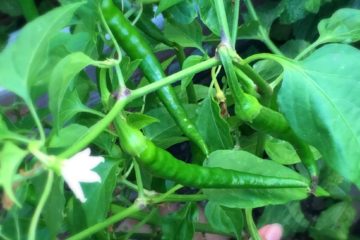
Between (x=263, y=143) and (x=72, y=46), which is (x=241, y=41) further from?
(x=72, y=46)

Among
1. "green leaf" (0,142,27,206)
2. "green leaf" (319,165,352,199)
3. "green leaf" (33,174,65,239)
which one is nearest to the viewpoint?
"green leaf" (0,142,27,206)

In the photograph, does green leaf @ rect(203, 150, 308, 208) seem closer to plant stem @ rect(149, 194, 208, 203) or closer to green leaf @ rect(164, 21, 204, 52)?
plant stem @ rect(149, 194, 208, 203)

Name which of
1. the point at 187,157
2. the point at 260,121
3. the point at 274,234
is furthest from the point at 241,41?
the point at 260,121

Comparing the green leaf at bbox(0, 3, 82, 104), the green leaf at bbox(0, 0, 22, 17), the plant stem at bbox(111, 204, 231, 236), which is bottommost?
the plant stem at bbox(111, 204, 231, 236)

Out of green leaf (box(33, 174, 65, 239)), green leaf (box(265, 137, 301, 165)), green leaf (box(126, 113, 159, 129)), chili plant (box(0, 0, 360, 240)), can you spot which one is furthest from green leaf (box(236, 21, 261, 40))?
green leaf (box(33, 174, 65, 239))

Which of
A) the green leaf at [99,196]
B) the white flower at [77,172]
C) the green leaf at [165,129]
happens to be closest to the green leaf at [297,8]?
the green leaf at [165,129]

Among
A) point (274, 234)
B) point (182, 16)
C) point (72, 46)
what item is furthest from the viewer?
point (274, 234)
